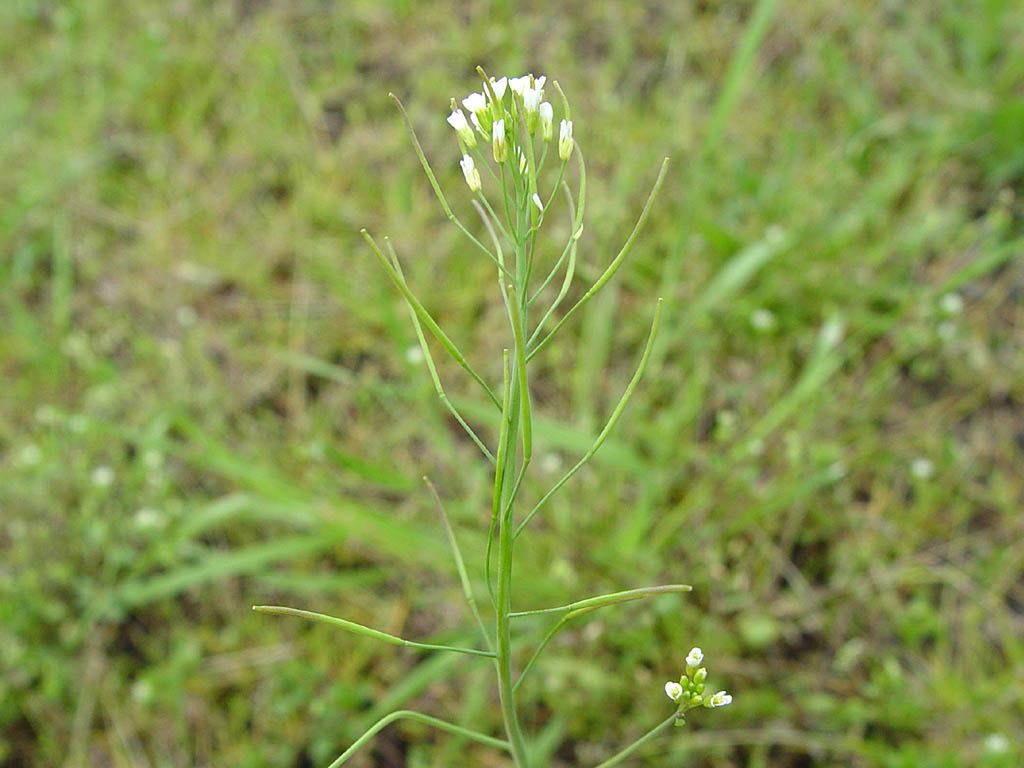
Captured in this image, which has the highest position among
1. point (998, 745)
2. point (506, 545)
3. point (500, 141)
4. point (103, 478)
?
point (103, 478)

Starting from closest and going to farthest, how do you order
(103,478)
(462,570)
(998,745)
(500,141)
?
1. (500,141)
2. (462,570)
3. (998,745)
4. (103,478)

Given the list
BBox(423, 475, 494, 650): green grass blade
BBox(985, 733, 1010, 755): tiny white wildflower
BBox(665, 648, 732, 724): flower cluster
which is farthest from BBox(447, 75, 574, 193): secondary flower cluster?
BBox(985, 733, 1010, 755): tiny white wildflower

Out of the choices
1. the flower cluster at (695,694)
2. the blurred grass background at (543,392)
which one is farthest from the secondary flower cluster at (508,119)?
the blurred grass background at (543,392)

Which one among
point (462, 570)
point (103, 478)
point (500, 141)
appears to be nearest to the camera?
point (500, 141)

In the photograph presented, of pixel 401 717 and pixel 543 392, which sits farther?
pixel 543 392

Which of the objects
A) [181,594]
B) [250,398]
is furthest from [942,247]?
[181,594]

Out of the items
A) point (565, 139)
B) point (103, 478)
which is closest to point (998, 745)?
point (565, 139)

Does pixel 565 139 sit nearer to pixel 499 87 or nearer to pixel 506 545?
pixel 499 87
